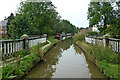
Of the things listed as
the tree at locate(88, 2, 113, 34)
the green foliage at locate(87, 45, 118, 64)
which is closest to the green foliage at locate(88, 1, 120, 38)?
the tree at locate(88, 2, 113, 34)

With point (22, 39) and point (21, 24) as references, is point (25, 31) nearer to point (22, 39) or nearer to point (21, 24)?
point (21, 24)

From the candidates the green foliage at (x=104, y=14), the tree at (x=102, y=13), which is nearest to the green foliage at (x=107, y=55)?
the green foliage at (x=104, y=14)

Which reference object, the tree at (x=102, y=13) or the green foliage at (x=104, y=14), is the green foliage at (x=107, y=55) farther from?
the tree at (x=102, y=13)

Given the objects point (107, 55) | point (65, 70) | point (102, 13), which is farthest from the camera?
point (102, 13)

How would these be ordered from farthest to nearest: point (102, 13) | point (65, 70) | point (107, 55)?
1. point (102, 13)
2. point (107, 55)
3. point (65, 70)

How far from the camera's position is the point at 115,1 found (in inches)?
719

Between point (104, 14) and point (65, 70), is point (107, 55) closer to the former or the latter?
point (65, 70)

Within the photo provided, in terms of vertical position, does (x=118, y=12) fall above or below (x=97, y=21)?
above

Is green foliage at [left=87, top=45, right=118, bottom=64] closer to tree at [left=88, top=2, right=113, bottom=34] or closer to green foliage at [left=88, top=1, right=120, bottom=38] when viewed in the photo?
green foliage at [left=88, top=1, right=120, bottom=38]

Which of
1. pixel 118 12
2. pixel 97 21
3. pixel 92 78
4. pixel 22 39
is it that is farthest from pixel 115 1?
pixel 92 78

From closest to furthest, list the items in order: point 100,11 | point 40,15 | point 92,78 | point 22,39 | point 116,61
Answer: point 92,78 < point 116,61 < point 22,39 < point 100,11 < point 40,15

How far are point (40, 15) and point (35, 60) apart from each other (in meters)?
14.9

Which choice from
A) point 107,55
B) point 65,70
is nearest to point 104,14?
point 107,55

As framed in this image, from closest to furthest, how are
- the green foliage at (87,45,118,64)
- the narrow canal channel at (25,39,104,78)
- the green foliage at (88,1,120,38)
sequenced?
the narrow canal channel at (25,39,104,78) → the green foliage at (87,45,118,64) → the green foliage at (88,1,120,38)
